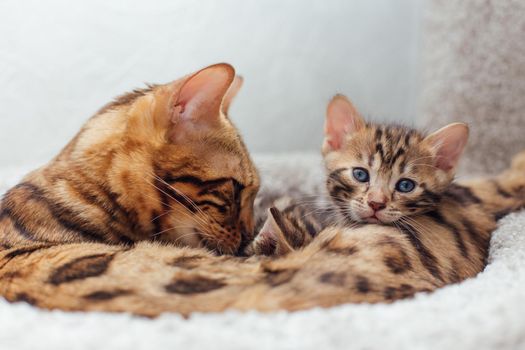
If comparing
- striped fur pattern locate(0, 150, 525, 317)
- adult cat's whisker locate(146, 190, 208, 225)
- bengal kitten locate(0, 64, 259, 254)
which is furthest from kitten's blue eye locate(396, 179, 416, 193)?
adult cat's whisker locate(146, 190, 208, 225)

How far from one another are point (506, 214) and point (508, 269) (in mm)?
651

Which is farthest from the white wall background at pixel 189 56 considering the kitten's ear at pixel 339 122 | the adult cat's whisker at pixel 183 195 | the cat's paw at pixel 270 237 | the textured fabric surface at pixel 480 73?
the cat's paw at pixel 270 237

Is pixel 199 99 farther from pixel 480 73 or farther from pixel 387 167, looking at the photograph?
pixel 480 73

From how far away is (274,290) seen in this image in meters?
1.16

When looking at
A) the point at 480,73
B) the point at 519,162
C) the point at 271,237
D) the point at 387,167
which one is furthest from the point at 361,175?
the point at 480,73

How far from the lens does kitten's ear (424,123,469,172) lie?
188cm

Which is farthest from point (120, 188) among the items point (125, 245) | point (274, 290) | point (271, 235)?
point (274, 290)

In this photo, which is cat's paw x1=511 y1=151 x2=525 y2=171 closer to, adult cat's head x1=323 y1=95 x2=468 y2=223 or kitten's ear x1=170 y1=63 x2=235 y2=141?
adult cat's head x1=323 y1=95 x2=468 y2=223

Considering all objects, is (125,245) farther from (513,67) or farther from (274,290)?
(513,67)

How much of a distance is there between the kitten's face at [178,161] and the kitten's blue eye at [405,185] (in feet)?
1.75

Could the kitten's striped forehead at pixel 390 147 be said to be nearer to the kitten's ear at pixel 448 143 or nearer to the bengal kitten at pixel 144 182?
the kitten's ear at pixel 448 143

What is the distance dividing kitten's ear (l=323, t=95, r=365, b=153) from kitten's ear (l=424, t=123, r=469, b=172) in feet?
0.85

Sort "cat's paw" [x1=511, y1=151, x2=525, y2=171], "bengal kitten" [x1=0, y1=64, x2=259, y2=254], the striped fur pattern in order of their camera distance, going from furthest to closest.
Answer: "cat's paw" [x1=511, y1=151, x2=525, y2=171]
"bengal kitten" [x1=0, y1=64, x2=259, y2=254]
the striped fur pattern

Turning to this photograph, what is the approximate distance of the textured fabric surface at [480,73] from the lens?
2439mm
